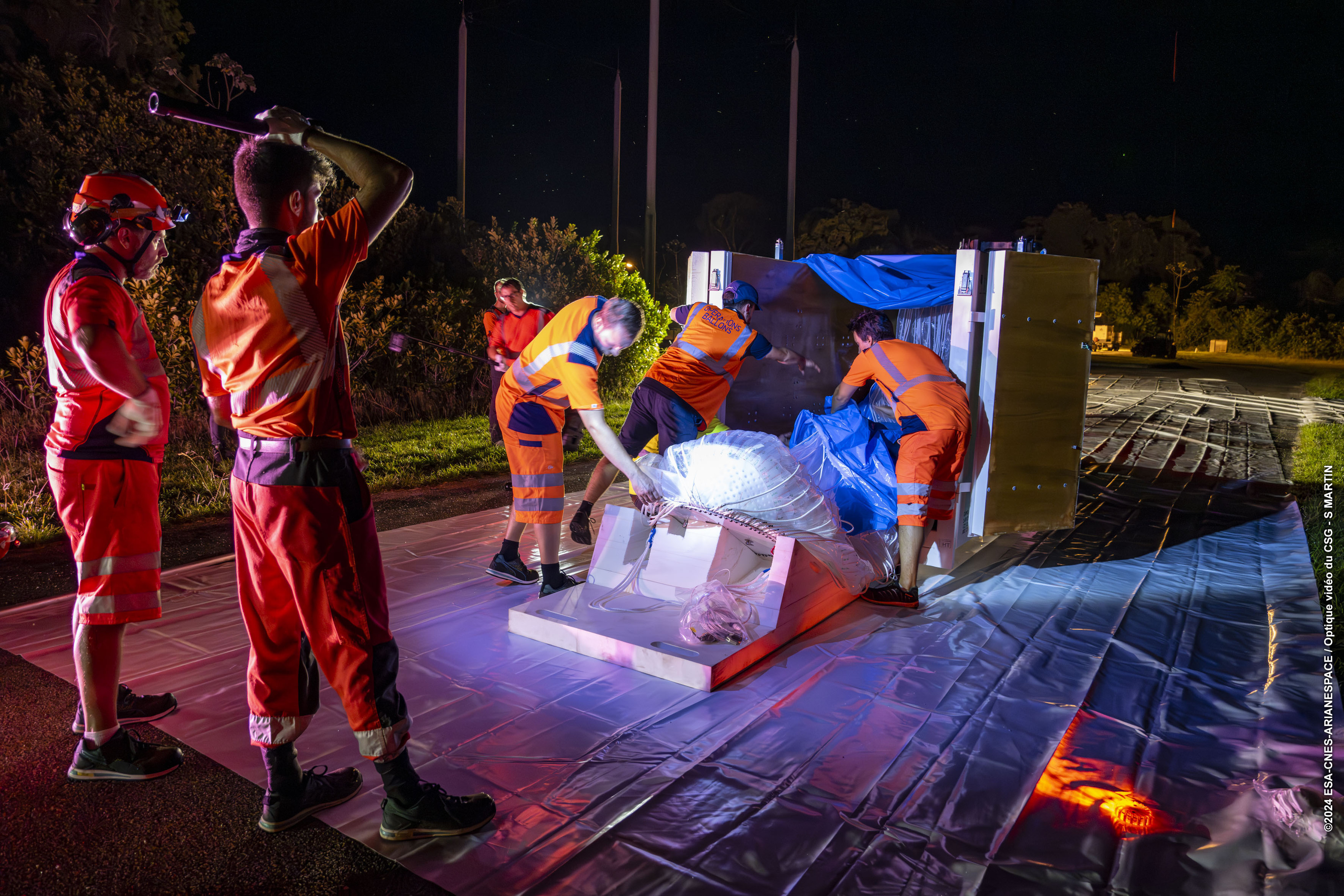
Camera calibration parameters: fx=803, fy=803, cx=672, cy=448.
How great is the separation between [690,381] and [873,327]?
46.0 inches

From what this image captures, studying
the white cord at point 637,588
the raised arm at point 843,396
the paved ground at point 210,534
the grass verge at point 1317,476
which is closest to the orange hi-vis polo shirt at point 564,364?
the white cord at point 637,588

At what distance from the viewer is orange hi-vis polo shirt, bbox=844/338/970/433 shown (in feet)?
13.9

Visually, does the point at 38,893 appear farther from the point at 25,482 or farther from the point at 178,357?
the point at 178,357

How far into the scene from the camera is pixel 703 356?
503 cm

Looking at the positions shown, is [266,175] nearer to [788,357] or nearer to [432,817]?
[432,817]

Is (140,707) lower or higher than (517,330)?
lower

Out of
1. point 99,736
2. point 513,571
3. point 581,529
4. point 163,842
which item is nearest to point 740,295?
point 581,529

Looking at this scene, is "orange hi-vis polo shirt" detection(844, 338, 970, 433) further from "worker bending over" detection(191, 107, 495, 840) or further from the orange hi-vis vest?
"worker bending over" detection(191, 107, 495, 840)

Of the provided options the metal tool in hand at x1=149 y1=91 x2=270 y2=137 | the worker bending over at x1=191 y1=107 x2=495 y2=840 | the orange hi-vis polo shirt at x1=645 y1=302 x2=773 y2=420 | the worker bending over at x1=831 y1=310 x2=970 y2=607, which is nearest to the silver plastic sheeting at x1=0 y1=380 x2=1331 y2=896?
the worker bending over at x1=831 y1=310 x2=970 y2=607

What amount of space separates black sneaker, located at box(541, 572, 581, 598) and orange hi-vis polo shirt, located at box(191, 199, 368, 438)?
2264mm

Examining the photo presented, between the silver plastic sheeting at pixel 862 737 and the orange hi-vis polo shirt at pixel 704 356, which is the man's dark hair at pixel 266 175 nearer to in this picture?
the silver plastic sheeting at pixel 862 737

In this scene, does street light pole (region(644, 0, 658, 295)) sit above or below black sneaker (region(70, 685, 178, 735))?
above

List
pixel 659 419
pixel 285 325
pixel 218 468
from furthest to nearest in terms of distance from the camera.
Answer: pixel 218 468, pixel 659 419, pixel 285 325

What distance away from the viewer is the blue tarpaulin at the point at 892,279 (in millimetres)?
5484
